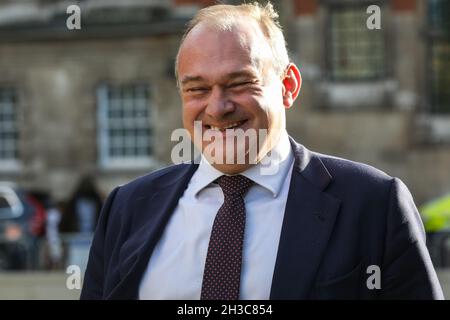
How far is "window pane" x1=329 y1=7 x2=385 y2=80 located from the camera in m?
23.9

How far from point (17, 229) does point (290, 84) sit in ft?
55.4

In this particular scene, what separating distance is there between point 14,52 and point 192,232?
75.3 ft

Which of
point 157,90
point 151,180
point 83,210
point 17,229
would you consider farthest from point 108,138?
point 151,180

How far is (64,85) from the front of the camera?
24969mm

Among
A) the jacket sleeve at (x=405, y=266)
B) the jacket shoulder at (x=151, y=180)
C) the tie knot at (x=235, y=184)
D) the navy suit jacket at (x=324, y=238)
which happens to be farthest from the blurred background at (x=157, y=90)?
the jacket sleeve at (x=405, y=266)

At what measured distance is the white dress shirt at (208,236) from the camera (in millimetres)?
2883

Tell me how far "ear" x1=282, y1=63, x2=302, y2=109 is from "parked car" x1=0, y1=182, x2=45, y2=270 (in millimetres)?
14014

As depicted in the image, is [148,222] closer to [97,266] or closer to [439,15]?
[97,266]

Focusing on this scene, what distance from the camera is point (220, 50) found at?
2891 millimetres

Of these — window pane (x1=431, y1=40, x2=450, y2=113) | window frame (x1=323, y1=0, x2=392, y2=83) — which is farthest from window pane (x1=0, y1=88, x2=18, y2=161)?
window pane (x1=431, y1=40, x2=450, y2=113)

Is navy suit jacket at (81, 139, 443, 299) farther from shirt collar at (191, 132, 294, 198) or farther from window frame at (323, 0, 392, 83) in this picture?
window frame at (323, 0, 392, 83)

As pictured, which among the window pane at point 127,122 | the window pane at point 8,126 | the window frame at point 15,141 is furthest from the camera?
the window pane at point 8,126

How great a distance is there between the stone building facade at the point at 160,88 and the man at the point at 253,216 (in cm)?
2044

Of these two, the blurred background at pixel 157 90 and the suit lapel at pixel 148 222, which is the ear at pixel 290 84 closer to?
the suit lapel at pixel 148 222
